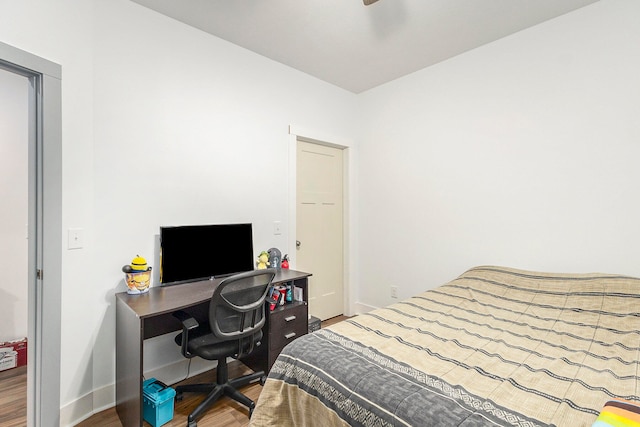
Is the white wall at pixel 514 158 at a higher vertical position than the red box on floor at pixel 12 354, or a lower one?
higher

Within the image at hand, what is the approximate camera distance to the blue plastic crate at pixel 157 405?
70.1 inches

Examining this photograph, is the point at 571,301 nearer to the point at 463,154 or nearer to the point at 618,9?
the point at 463,154

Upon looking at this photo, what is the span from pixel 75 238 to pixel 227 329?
109cm

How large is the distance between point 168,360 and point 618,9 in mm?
4082

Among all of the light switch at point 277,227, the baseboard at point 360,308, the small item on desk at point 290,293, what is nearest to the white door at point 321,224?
the baseboard at point 360,308

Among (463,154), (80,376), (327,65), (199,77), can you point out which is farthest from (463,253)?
(80,376)

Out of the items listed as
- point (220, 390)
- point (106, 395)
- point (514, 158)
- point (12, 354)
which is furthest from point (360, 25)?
point (12, 354)

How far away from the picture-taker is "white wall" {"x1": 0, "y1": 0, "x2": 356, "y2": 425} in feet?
6.05

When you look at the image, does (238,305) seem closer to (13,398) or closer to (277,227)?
(277,227)

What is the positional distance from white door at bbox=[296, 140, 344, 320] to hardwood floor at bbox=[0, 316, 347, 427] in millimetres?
1382

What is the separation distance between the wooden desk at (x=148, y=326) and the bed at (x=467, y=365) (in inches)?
31.3

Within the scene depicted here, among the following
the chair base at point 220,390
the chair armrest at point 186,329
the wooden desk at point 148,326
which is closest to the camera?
the wooden desk at point 148,326

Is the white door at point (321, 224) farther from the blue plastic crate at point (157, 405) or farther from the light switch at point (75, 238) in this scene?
the light switch at point (75, 238)

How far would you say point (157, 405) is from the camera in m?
1.77
